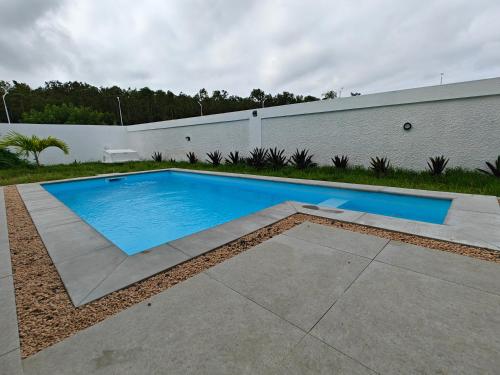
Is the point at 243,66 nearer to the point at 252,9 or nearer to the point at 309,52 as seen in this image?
the point at 309,52

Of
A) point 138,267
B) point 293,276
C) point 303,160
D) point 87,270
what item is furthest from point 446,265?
point 303,160

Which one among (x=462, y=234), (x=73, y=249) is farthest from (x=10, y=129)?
(x=462, y=234)

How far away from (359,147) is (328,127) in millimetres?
1324

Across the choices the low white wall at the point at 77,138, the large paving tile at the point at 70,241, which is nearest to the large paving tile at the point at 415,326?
the large paving tile at the point at 70,241

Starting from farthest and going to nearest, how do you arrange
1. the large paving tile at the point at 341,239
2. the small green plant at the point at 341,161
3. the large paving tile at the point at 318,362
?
the small green plant at the point at 341,161, the large paving tile at the point at 341,239, the large paving tile at the point at 318,362

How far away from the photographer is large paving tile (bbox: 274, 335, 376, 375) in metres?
1.16

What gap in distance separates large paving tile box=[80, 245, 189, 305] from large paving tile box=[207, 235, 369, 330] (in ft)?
1.70

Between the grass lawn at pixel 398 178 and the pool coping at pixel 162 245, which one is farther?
the grass lawn at pixel 398 178

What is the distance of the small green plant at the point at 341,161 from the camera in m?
7.83

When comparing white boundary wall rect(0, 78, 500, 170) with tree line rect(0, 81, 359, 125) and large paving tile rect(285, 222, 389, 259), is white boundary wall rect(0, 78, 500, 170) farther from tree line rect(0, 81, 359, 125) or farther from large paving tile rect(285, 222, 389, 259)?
tree line rect(0, 81, 359, 125)

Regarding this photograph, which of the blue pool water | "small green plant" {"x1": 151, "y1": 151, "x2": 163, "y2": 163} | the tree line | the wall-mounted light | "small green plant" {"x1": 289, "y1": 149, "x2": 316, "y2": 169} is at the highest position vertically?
the tree line

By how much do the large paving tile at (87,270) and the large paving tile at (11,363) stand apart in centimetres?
45

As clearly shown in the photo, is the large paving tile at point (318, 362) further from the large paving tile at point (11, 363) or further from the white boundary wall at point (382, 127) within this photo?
the white boundary wall at point (382, 127)

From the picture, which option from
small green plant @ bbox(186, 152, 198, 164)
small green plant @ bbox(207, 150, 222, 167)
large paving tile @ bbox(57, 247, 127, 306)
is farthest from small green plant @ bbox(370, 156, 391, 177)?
small green plant @ bbox(186, 152, 198, 164)
